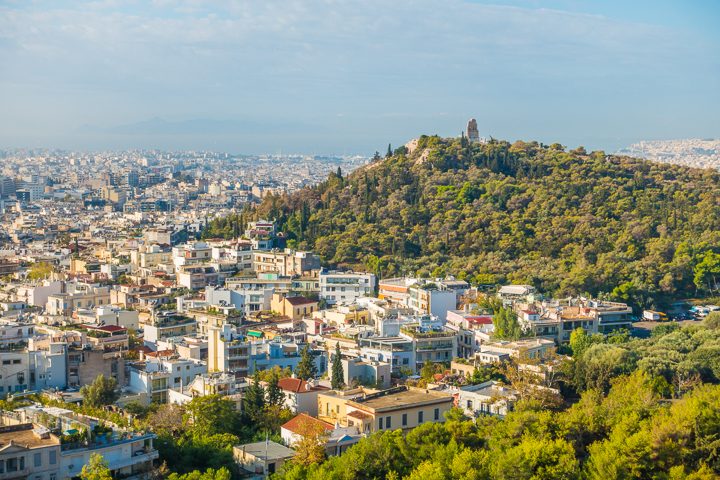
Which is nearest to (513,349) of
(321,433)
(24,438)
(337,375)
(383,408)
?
(337,375)

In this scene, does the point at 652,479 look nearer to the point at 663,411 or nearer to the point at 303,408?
the point at 663,411

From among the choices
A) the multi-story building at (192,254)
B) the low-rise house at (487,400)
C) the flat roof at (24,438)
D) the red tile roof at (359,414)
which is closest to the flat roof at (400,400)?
the red tile roof at (359,414)

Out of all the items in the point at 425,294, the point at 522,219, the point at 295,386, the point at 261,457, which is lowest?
the point at 261,457

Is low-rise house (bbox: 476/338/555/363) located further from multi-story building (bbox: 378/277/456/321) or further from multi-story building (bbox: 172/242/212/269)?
multi-story building (bbox: 172/242/212/269)

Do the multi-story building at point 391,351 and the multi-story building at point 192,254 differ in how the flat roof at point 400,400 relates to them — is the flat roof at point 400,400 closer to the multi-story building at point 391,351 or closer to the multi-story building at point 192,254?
the multi-story building at point 391,351

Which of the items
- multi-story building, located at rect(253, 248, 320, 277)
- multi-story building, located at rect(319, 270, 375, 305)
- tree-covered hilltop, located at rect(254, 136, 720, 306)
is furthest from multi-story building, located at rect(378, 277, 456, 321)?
multi-story building, located at rect(253, 248, 320, 277)

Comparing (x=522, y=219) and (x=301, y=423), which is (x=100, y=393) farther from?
(x=522, y=219)
